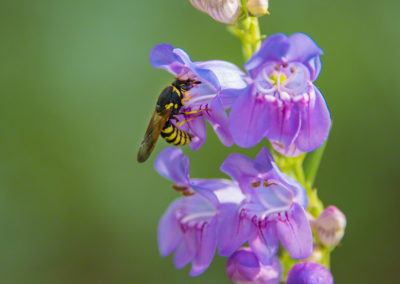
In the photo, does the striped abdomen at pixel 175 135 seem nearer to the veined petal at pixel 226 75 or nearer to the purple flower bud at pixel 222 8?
the veined petal at pixel 226 75

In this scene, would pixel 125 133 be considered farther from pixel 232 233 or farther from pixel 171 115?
pixel 232 233

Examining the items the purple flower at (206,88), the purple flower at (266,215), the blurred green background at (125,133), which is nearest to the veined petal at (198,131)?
the purple flower at (206,88)

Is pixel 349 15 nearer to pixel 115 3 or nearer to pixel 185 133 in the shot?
pixel 115 3

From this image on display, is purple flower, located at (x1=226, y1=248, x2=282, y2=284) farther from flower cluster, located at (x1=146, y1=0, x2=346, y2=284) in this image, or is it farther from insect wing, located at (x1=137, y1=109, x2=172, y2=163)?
insect wing, located at (x1=137, y1=109, x2=172, y2=163)

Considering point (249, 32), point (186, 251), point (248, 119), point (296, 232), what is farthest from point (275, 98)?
point (186, 251)

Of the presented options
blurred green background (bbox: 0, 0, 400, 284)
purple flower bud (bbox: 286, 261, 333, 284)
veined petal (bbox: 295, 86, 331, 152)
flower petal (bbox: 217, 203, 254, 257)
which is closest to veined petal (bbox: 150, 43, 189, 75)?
veined petal (bbox: 295, 86, 331, 152)
